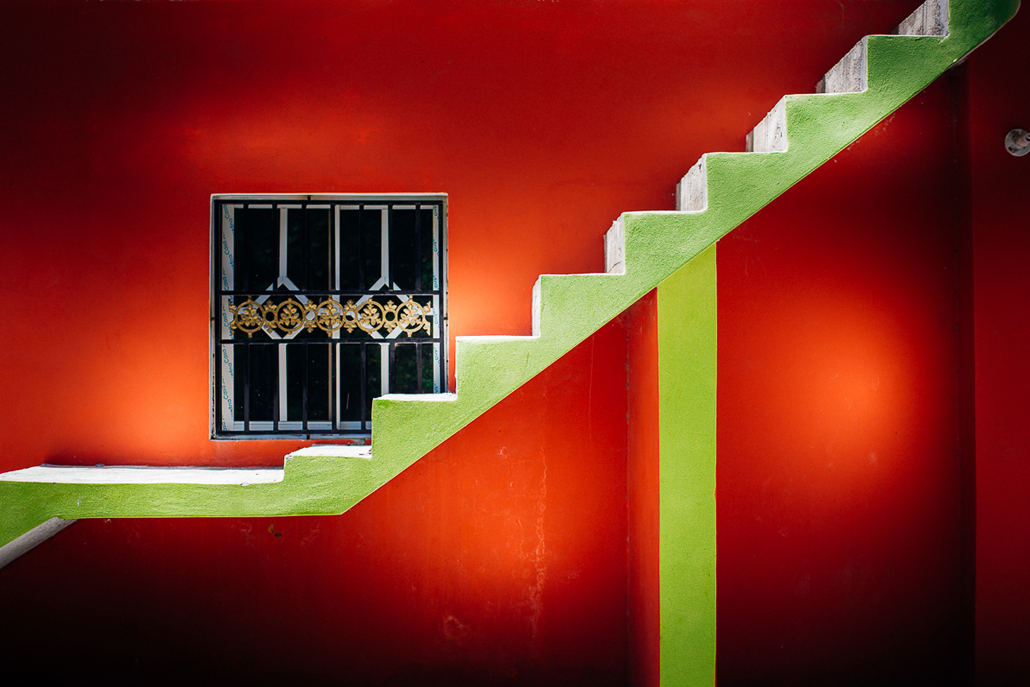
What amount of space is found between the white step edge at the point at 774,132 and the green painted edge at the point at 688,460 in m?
0.53

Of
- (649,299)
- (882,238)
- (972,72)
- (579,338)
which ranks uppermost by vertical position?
(972,72)

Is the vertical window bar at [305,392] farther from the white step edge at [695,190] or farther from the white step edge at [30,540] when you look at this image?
the white step edge at [695,190]

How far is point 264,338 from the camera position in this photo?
11.0ft

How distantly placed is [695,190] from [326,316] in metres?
2.23

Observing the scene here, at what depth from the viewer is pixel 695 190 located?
259 cm

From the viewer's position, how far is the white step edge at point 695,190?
2354mm

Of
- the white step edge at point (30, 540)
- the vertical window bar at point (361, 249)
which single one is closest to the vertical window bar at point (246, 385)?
the vertical window bar at point (361, 249)

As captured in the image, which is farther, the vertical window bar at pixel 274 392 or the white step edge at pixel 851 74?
the vertical window bar at pixel 274 392

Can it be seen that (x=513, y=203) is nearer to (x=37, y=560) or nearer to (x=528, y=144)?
(x=528, y=144)

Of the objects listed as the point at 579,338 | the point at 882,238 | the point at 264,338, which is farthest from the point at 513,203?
the point at 882,238

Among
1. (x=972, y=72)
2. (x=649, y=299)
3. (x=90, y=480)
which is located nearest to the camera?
(x=90, y=480)

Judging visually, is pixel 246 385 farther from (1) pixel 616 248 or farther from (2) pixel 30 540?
(1) pixel 616 248

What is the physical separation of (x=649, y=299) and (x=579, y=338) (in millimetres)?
665

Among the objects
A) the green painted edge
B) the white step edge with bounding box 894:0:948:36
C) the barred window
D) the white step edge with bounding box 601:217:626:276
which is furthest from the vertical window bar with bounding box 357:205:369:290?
the white step edge with bounding box 894:0:948:36
